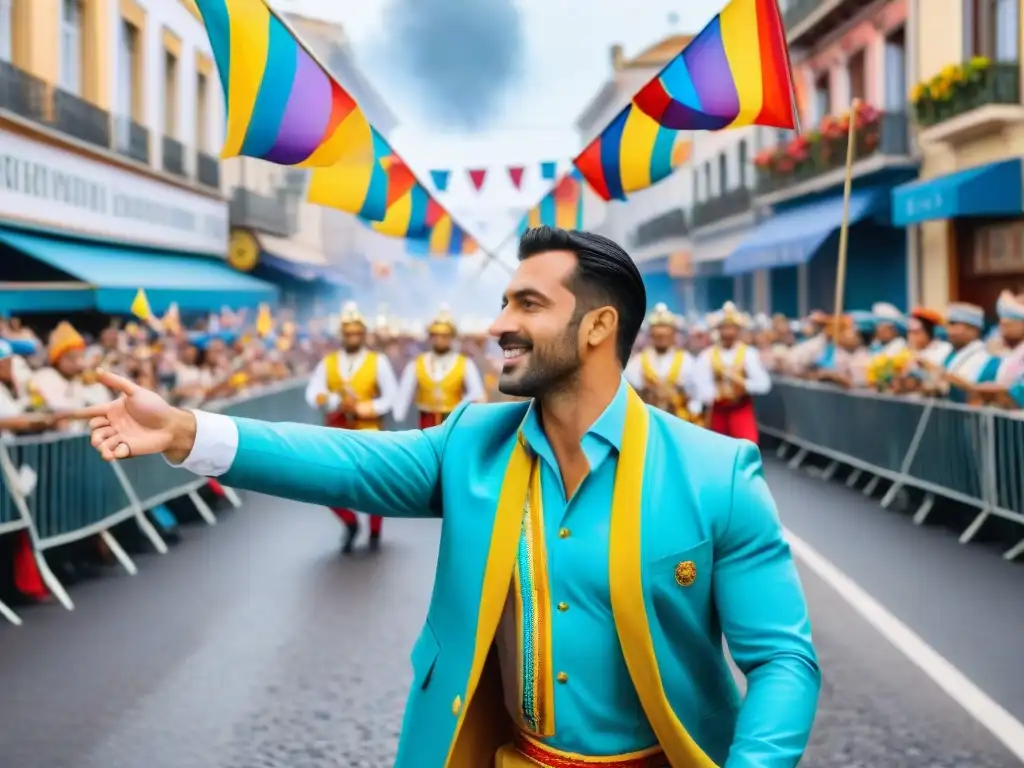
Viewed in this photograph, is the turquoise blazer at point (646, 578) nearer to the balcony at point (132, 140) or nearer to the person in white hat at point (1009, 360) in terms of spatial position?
the person in white hat at point (1009, 360)

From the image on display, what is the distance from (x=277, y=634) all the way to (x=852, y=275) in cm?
2312

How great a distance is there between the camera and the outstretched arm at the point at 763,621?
2.29 m

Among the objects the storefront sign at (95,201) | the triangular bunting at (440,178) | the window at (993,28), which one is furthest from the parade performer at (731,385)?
the window at (993,28)

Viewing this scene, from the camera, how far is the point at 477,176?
65.6 feet

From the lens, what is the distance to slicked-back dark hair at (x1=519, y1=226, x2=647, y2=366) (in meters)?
2.54

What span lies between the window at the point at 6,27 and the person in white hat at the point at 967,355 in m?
12.4

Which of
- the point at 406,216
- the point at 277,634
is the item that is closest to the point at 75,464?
the point at 277,634

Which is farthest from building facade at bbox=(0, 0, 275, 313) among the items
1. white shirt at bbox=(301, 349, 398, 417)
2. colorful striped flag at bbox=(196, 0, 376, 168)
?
colorful striped flag at bbox=(196, 0, 376, 168)

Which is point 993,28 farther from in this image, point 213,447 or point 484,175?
point 213,447

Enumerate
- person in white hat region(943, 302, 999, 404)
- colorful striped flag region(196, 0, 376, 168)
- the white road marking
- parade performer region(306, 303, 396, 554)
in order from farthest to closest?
parade performer region(306, 303, 396, 554) < person in white hat region(943, 302, 999, 404) < colorful striped flag region(196, 0, 376, 168) < the white road marking

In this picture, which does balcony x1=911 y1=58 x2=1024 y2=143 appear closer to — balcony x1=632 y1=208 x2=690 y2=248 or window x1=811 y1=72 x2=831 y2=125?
window x1=811 y1=72 x2=831 y2=125

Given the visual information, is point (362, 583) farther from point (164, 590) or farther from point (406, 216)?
point (406, 216)

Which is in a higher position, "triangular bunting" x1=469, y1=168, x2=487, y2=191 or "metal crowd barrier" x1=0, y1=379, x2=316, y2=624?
"triangular bunting" x1=469, y1=168, x2=487, y2=191

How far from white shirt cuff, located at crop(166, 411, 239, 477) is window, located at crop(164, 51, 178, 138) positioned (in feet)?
87.9
